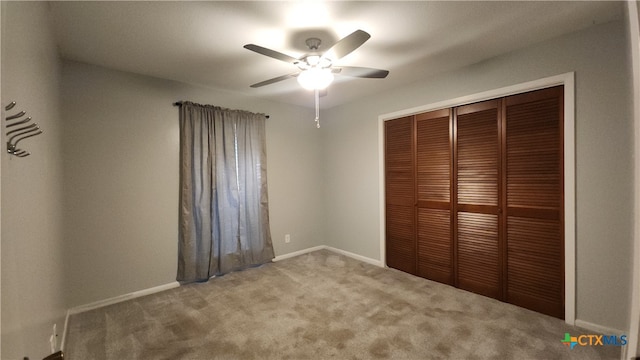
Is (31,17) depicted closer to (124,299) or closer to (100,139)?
(100,139)

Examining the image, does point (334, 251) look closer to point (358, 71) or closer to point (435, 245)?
point (435, 245)

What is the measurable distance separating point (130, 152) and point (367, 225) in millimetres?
2998

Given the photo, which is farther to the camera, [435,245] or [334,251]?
[334,251]

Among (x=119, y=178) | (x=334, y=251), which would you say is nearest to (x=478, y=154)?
(x=334, y=251)

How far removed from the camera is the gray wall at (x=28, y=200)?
2.53 ft

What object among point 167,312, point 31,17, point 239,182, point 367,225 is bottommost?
point 167,312

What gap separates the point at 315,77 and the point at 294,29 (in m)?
0.41

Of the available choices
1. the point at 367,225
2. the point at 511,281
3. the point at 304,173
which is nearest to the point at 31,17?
the point at 304,173

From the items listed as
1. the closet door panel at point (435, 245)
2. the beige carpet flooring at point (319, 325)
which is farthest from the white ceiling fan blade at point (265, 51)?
the closet door panel at point (435, 245)

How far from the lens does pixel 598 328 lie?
1.93 meters

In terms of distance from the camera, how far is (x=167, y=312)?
7.66 feet

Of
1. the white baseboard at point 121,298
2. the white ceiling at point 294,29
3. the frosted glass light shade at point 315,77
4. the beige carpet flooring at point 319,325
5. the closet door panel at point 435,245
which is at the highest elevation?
the white ceiling at point 294,29

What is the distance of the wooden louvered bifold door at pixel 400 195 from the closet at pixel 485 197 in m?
0.01

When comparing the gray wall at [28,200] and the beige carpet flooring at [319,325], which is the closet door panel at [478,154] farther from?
the gray wall at [28,200]
